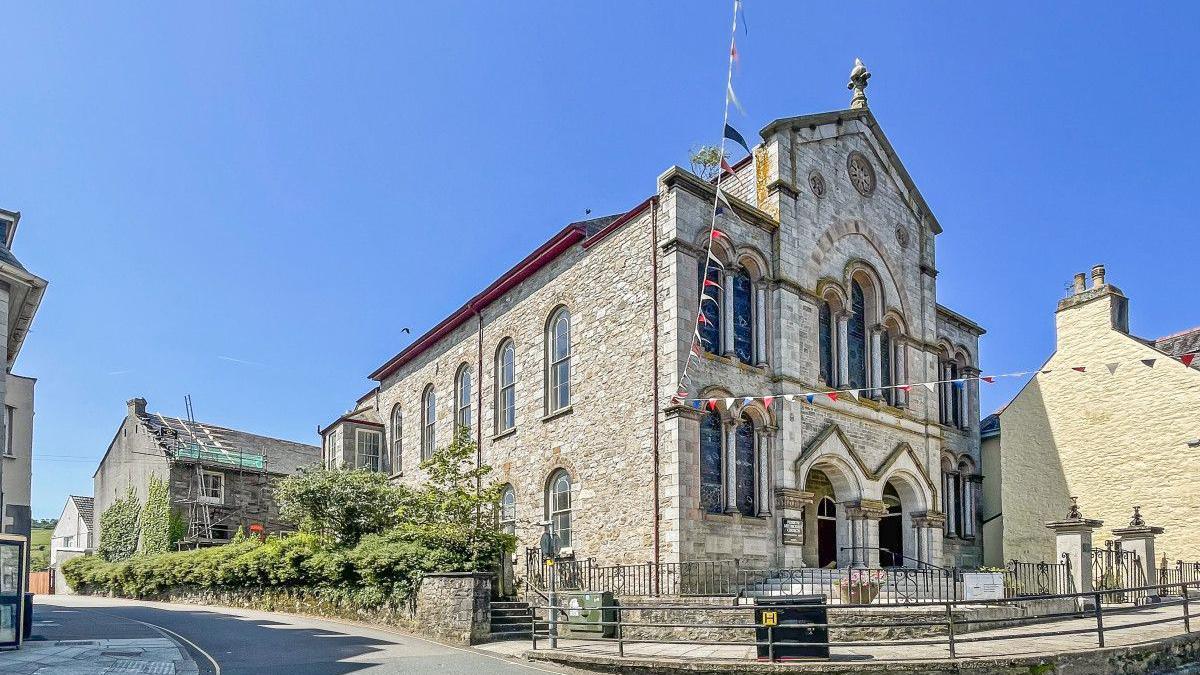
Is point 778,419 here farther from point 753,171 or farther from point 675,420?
point 753,171

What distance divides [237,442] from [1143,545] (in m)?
34.7

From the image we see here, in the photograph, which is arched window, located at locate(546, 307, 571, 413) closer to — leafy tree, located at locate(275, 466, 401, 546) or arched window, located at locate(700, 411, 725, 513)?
arched window, located at locate(700, 411, 725, 513)

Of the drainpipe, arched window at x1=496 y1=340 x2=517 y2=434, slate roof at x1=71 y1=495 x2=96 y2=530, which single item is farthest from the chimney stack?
the drainpipe

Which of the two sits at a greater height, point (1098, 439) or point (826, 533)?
point (1098, 439)

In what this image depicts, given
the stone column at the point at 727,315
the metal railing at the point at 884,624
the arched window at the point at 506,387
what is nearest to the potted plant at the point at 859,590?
the metal railing at the point at 884,624

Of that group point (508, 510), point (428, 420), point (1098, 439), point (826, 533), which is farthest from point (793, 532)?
point (428, 420)

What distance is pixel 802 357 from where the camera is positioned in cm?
2062

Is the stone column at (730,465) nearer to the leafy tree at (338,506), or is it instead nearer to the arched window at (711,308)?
the arched window at (711,308)

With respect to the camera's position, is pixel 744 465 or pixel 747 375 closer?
pixel 744 465

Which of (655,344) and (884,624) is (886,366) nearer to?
(655,344)

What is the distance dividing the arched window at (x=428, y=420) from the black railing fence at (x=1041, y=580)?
1629 cm

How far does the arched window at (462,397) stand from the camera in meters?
26.7

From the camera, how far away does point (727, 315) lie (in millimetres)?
19359

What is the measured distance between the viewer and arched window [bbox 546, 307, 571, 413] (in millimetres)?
22016
